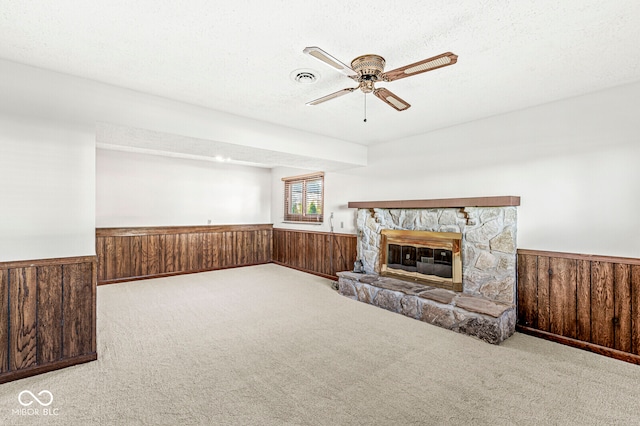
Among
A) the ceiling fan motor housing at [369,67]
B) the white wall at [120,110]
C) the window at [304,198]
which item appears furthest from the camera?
the window at [304,198]

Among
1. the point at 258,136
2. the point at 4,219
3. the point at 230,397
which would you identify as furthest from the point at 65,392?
the point at 258,136

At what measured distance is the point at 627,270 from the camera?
9.41ft

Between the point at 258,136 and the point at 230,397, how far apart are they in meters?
2.85

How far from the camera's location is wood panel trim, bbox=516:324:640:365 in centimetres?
283

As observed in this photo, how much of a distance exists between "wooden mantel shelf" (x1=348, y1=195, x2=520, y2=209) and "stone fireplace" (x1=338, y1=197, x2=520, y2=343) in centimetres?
1

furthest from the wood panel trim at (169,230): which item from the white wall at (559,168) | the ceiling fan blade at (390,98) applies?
the ceiling fan blade at (390,98)

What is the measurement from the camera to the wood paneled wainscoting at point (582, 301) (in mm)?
2861

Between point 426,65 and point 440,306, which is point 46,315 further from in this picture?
point 440,306

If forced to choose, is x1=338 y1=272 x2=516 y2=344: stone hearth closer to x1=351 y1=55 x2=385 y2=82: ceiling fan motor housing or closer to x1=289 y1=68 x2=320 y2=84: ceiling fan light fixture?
x1=351 y1=55 x2=385 y2=82: ceiling fan motor housing

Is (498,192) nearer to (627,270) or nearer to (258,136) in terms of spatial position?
(627,270)

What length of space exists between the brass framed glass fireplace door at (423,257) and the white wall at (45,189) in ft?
12.3

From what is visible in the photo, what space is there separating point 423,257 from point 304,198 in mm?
3270

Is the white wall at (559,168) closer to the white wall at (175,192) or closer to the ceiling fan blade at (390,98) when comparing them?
the ceiling fan blade at (390,98)

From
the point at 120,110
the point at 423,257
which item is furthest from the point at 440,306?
the point at 120,110
